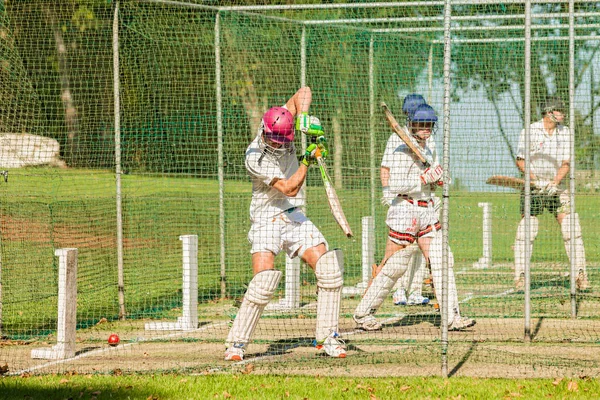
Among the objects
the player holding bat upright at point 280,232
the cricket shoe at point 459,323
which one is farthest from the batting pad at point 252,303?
the cricket shoe at point 459,323

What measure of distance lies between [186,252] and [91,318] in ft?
4.59

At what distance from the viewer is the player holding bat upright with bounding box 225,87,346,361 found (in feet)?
24.6

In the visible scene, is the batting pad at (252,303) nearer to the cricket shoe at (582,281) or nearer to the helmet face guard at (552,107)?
the helmet face guard at (552,107)

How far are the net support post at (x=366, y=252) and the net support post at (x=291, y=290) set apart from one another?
1.31m

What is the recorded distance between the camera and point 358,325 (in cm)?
915

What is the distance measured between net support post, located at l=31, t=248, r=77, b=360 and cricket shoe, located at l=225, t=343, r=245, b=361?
1365mm

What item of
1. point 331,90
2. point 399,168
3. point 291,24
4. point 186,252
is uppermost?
point 291,24

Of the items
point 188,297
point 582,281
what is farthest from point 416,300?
point 188,297

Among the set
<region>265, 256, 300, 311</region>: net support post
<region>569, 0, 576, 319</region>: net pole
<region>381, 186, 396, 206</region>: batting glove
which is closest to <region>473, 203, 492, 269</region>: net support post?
<region>569, 0, 576, 319</region>: net pole

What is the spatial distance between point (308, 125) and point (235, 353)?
199 cm

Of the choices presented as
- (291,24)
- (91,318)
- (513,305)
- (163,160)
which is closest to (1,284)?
(91,318)

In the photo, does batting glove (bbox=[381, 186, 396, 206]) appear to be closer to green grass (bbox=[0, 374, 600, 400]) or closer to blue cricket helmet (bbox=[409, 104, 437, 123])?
blue cricket helmet (bbox=[409, 104, 437, 123])

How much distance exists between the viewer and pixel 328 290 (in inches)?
302

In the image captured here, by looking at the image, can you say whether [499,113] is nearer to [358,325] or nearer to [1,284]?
[358,325]
